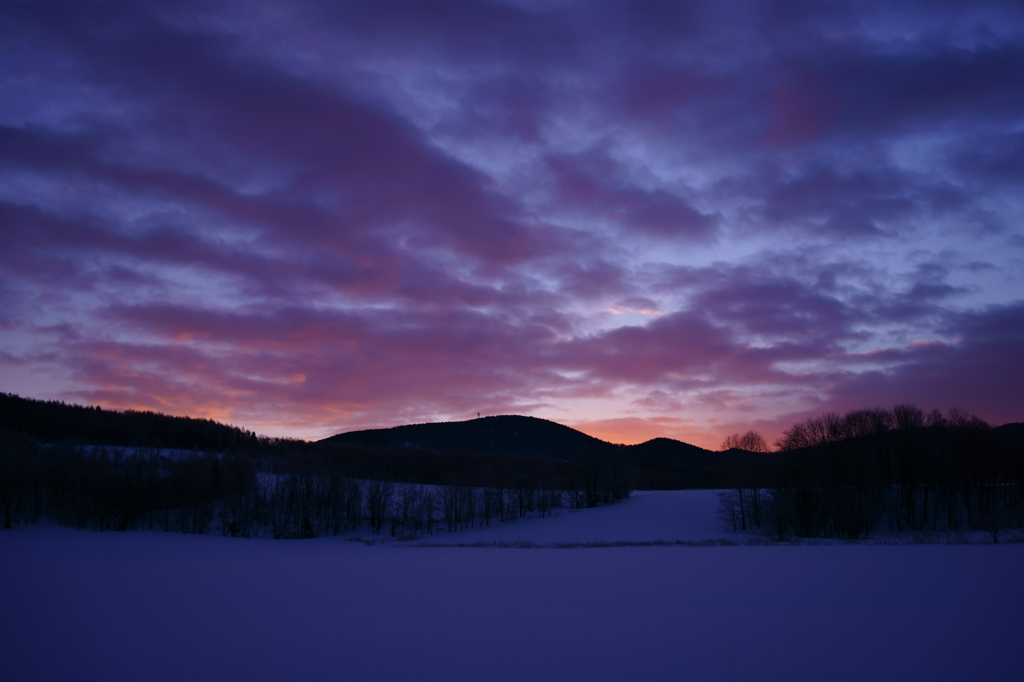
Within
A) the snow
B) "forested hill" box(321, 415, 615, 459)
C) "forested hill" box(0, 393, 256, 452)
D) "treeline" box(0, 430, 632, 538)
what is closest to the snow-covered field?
the snow

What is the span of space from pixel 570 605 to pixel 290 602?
9247 mm

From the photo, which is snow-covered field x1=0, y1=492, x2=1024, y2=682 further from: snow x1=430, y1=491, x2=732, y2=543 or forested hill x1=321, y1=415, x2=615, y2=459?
forested hill x1=321, y1=415, x2=615, y2=459

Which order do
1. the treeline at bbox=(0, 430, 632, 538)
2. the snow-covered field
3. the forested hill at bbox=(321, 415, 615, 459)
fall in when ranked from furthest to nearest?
the forested hill at bbox=(321, 415, 615, 459) < the treeline at bbox=(0, 430, 632, 538) < the snow-covered field

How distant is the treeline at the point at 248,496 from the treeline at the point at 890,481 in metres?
26.2

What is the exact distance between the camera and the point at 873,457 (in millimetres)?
68000

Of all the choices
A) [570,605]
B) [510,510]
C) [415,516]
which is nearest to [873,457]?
[510,510]

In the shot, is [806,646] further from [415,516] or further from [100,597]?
[415,516]

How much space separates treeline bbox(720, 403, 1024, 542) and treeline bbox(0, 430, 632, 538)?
26224mm

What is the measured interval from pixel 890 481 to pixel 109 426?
147 m

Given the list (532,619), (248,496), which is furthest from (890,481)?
(248,496)

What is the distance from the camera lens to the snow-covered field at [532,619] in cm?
1091

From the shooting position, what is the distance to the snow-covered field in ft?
35.8

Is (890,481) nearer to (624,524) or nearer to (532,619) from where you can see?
(624,524)

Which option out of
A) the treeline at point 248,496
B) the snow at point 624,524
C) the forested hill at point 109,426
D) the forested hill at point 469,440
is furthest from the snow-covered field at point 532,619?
the forested hill at point 469,440
